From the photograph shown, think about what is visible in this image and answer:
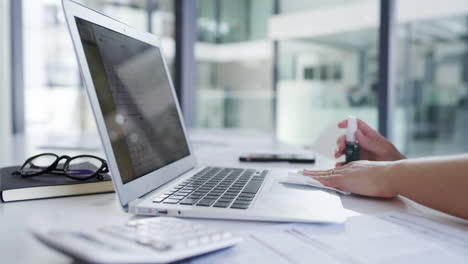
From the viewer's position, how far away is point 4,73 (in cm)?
276

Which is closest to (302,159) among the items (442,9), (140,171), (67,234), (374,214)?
(374,214)

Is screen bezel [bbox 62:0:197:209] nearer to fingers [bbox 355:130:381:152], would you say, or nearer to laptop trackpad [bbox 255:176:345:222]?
laptop trackpad [bbox 255:176:345:222]

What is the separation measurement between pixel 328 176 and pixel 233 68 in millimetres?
4454

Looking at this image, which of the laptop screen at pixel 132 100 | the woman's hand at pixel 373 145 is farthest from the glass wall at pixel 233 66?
the laptop screen at pixel 132 100

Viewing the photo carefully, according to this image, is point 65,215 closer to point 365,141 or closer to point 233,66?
point 365,141

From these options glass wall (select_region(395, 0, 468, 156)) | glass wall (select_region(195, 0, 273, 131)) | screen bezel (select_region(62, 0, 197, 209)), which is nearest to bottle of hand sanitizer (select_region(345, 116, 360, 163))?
screen bezel (select_region(62, 0, 197, 209))

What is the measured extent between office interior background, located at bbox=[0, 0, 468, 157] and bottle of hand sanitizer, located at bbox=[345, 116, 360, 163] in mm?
1031

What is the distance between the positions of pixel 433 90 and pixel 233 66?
254 centimetres

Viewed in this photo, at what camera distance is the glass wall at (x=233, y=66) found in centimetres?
456

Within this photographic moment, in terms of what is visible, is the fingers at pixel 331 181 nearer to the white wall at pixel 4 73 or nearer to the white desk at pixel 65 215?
the white desk at pixel 65 215

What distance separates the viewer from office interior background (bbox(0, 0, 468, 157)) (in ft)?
9.45

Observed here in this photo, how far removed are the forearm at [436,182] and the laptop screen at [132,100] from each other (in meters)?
0.47

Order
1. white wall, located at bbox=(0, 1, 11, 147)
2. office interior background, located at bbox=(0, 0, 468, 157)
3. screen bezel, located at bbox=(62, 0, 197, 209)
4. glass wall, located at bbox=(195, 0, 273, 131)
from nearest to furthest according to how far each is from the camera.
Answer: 1. screen bezel, located at bbox=(62, 0, 197, 209)
2. white wall, located at bbox=(0, 1, 11, 147)
3. office interior background, located at bbox=(0, 0, 468, 157)
4. glass wall, located at bbox=(195, 0, 273, 131)

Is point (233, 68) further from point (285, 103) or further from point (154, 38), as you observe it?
point (154, 38)
